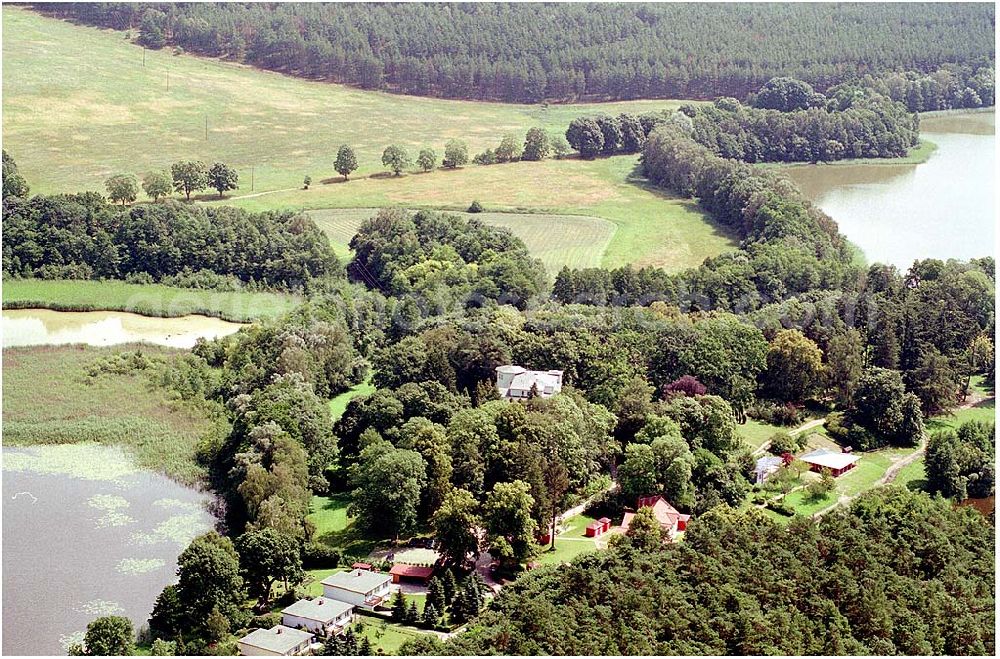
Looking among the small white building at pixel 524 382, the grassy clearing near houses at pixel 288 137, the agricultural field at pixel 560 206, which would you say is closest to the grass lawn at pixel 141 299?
the agricultural field at pixel 560 206

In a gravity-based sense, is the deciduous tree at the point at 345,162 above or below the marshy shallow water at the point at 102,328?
above

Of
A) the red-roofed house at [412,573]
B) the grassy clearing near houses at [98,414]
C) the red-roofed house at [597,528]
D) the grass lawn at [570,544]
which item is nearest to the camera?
the red-roofed house at [412,573]

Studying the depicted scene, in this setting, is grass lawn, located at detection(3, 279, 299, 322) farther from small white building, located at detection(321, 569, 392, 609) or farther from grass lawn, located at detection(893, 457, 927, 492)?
grass lawn, located at detection(893, 457, 927, 492)

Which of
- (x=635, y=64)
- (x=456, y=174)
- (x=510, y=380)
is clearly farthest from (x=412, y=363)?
(x=635, y=64)

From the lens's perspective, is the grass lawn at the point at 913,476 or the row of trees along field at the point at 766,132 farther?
the row of trees along field at the point at 766,132

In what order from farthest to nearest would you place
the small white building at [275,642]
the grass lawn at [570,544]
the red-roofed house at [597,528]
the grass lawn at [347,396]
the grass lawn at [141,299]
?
1. the grass lawn at [141,299]
2. the grass lawn at [347,396]
3. the red-roofed house at [597,528]
4. the grass lawn at [570,544]
5. the small white building at [275,642]

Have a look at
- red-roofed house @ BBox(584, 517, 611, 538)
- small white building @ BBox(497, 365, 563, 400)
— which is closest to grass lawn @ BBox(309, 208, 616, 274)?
small white building @ BBox(497, 365, 563, 400)

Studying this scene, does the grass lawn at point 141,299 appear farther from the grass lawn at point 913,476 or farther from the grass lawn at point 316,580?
the grass lawn at point 913,476
